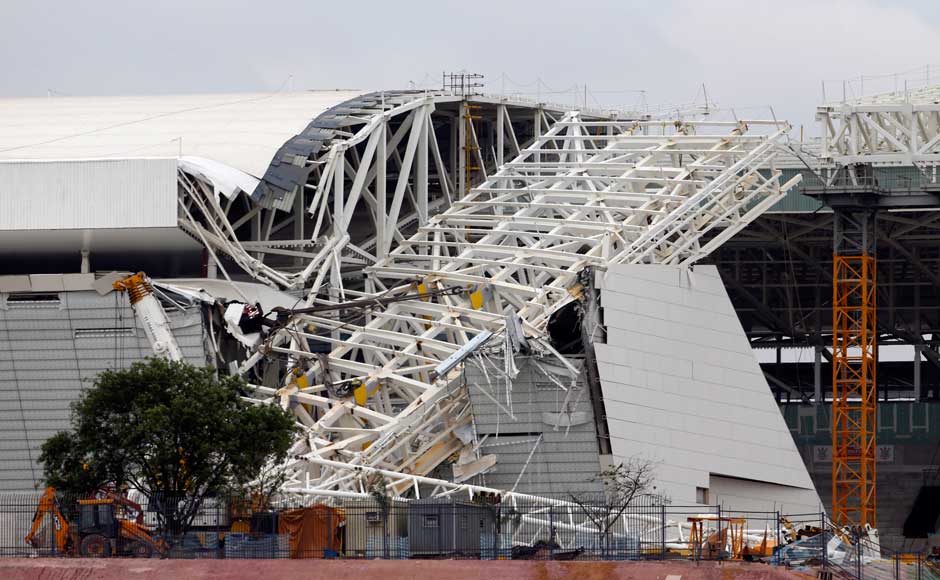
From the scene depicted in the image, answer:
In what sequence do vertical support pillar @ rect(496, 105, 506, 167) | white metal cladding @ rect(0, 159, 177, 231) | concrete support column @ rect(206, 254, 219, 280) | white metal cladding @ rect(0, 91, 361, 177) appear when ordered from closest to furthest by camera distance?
white metal cladding @ rect(0, 159, 177, 231) < concrete support column @ rect(206, 254, 219, 280) < white metal cladding @ rect(0, 91, 361, 177) < vertical support pillar @ rect(496, 105, 506, 167)

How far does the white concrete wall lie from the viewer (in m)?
88.2

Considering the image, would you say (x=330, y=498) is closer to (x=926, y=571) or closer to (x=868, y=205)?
(x=926, y=571)

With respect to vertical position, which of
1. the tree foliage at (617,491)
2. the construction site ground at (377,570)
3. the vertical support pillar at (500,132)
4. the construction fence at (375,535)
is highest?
the vertical support pillar at (500,132)

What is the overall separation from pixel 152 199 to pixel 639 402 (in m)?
22.2

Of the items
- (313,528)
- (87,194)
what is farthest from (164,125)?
(313,528)

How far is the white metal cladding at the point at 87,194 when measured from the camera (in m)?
91.9

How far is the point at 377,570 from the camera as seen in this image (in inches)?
2643

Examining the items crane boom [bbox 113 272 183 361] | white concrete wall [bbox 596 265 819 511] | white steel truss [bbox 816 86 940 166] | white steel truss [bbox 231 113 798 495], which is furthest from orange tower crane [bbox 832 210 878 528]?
crane boom [bbox 113 272 183 361]

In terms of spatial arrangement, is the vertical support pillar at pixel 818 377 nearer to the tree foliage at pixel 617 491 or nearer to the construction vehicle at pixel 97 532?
the tree foliage at pixel 617 491

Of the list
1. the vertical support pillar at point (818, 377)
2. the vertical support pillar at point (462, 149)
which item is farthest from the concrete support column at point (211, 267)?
the vertical support pillar at point (818, 377)

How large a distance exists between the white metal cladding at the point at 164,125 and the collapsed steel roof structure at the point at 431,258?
2308mm

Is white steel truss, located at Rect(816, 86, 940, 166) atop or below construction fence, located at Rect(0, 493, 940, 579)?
atop

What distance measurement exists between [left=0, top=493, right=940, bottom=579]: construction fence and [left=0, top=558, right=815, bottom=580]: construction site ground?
1.82 metres

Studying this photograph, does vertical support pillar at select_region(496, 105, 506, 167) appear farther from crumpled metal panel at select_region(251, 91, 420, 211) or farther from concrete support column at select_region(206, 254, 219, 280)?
concrete support column at select_region(206, 254, 219, 280)
